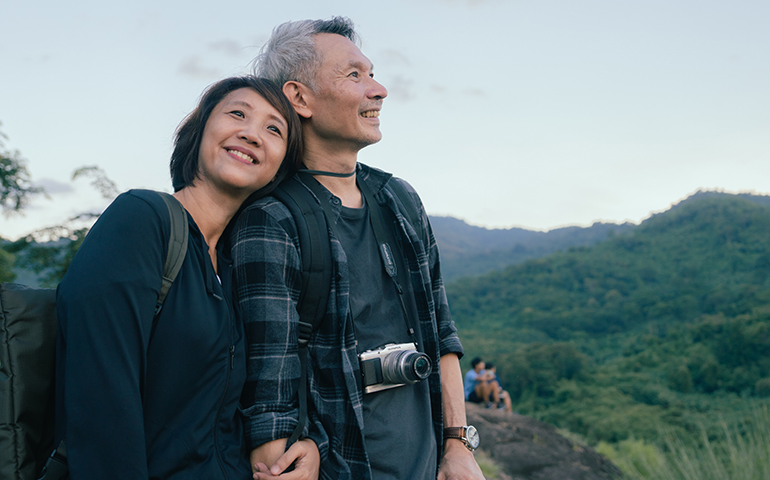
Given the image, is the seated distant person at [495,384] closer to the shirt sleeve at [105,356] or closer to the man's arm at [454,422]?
the man's arm at [454,422]

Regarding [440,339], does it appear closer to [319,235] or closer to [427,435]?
[427,435]

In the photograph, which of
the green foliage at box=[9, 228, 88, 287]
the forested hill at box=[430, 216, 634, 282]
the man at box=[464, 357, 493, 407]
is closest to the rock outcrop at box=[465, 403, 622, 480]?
the man at box=[464, 357, 493, 407]

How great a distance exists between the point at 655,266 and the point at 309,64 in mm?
68991

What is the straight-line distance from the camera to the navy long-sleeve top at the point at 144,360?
1216 millimetres

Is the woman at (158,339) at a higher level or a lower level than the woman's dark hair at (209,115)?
lower

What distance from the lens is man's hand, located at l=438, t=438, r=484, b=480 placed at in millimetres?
1908

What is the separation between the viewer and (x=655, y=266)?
6347cm

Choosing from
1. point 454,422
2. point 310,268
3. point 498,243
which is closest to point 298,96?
point 310,268

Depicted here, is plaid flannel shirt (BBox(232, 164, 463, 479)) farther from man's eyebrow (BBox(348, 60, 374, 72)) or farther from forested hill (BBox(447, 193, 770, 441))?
Result: forested hill (BBox(447, 193, 770, 441))

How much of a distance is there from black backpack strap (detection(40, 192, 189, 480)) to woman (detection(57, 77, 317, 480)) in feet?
0.07

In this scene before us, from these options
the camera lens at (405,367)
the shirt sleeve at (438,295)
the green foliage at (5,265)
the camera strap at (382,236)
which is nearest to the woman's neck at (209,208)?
the camera strap at (382,236)

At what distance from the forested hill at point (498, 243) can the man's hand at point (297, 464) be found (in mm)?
76584

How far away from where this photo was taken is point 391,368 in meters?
1.75

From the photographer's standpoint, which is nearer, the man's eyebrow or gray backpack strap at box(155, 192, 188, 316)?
gray backpack strap at box(155, 192, 188, 316)
